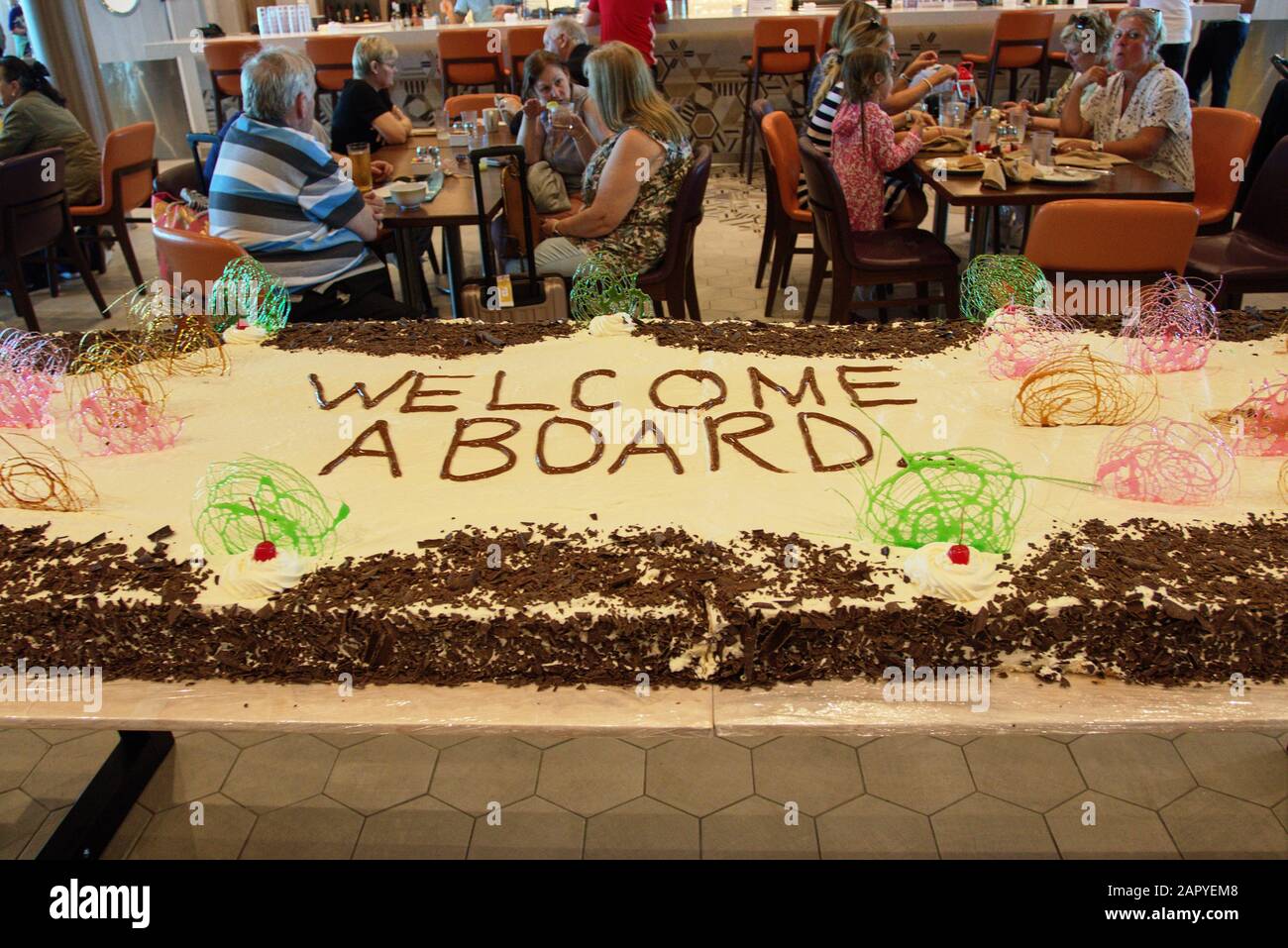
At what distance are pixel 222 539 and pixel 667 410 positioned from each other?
0.94m

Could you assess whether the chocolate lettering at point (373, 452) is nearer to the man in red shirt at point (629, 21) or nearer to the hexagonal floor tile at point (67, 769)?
the hexagonal floor tile at point (67, 769)

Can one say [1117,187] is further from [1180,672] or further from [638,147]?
[1180,672]

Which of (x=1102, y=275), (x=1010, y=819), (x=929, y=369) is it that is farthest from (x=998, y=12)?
(x=1010, y=819)

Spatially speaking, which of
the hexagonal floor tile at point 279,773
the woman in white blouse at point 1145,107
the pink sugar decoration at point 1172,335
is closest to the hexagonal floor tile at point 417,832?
the hexagonal floor tile at point 279,773

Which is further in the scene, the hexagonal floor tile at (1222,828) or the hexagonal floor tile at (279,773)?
the hexagonal floor tile at (279,773)

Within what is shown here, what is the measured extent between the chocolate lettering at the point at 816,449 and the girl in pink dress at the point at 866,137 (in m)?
2.23

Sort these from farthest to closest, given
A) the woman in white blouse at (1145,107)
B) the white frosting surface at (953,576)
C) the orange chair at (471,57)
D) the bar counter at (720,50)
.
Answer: the bar counter at (720,50) → the orange chair at (471,57) → the woman in white blouse at (1145,107) → the white frosting surface at (953,576)

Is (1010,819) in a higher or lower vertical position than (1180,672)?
lower

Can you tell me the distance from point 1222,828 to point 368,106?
15.2 ft

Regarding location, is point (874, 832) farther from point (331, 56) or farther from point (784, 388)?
point (331, 56)

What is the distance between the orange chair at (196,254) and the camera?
9.58 feet

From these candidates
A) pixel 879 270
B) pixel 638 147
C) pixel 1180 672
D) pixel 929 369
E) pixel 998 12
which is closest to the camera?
pixel 1180 672

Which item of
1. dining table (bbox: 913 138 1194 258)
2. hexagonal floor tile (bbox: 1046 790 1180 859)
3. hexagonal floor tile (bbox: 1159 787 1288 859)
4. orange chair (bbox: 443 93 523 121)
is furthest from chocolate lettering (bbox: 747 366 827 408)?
orange chair (bbox: 443 93 523 121)
